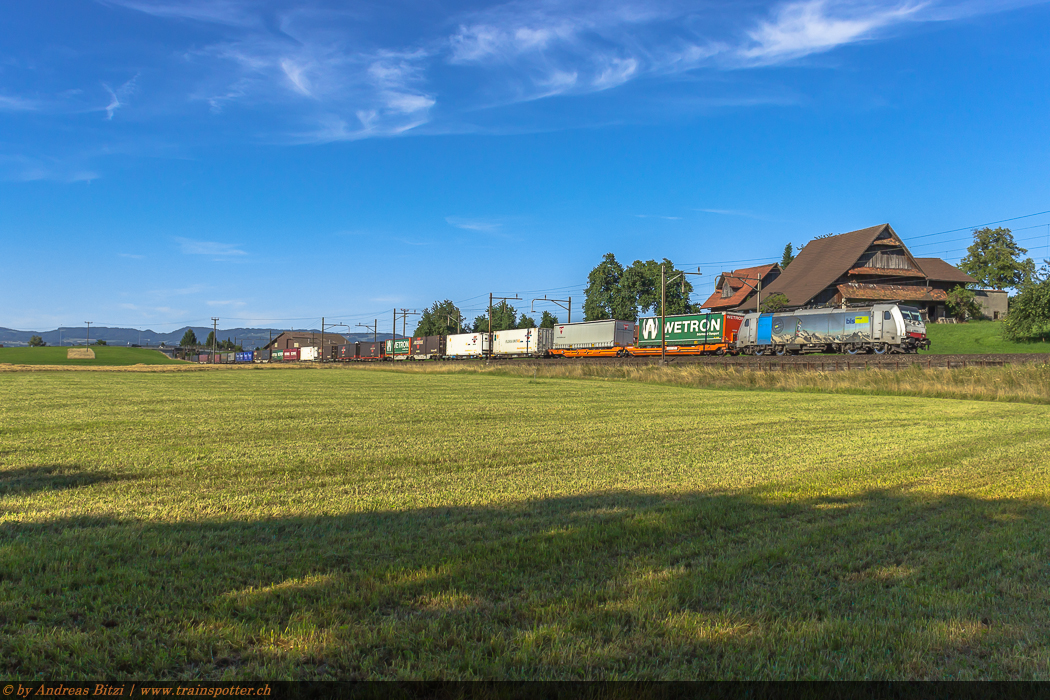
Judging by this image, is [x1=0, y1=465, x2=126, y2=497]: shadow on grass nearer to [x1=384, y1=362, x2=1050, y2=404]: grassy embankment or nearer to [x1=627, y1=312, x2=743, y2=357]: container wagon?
[x1=384, y1=362, x2=1050, y2=404]: grassy embankment

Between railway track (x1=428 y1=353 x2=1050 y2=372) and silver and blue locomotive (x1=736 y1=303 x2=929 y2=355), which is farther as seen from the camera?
silver and blue locomotive (x1=736 y1=303 x2=929 y2=355)

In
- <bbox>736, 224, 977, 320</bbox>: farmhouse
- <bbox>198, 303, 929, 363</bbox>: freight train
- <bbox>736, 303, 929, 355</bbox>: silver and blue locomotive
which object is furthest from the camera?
<bbox>736, 224, 977, 320</bbox>: farmhouse

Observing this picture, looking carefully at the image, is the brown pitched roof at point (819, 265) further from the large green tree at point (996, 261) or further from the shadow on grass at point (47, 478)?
the shadow on grass at point (47, 478)

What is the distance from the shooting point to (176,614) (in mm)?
3625

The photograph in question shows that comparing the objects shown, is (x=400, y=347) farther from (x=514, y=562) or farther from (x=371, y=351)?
(x=514, y=562)

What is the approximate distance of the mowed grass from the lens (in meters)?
3.28

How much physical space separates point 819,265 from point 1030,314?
26417mm

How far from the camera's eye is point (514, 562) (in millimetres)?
4664

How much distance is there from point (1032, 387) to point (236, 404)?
27.6 metres

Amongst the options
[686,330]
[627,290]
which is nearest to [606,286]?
[627,290]

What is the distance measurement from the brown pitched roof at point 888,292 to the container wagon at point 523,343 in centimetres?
3007

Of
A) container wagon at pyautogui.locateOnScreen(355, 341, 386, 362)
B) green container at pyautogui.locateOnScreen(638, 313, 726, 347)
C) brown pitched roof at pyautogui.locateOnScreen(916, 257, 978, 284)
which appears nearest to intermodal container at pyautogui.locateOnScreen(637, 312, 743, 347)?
green container at pyautogui.locateOnScreen(638, 313, 726, 347)

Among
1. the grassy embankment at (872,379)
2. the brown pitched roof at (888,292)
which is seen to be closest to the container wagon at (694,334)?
the grassy embankment at (872,379)

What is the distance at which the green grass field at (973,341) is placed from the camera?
1807 inches
